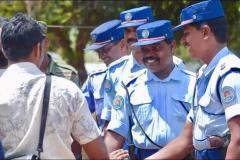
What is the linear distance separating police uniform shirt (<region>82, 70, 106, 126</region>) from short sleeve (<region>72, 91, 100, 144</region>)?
214 centimetres

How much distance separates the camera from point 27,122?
11.7 feet

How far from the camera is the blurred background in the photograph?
1174cm

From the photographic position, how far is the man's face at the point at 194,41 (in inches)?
159

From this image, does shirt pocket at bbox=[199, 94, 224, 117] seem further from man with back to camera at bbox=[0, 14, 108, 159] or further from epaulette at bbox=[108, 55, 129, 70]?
epaulette at bbox=[108, 55, 129, 70]

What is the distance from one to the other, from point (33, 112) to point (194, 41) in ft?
3.66

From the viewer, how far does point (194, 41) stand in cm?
408

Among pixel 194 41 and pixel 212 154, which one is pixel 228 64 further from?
pixel 212 154

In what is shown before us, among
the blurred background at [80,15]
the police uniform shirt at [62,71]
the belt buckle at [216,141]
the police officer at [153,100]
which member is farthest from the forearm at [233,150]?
the blurred background at [80,15]

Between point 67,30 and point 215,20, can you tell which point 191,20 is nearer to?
point 215,20

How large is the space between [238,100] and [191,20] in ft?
2.16

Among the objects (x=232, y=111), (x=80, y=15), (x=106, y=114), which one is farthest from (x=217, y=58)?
(x=80, y=15)

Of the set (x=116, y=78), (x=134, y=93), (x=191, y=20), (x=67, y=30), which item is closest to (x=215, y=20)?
(x=191, y=20)

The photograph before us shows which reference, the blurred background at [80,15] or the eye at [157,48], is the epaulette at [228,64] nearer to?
the eye at [157,48]

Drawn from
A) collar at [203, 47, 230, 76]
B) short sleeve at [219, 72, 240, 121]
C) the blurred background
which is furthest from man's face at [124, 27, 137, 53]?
the blurred background
